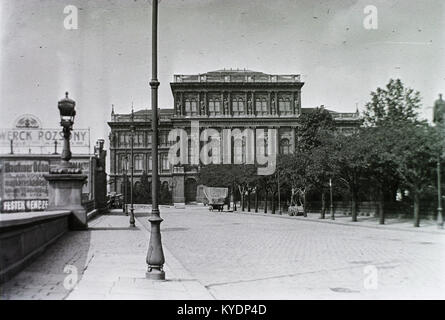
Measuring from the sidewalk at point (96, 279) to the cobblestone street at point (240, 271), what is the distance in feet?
0.05

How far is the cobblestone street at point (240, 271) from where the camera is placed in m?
8.66

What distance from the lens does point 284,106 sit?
11119 centimetres

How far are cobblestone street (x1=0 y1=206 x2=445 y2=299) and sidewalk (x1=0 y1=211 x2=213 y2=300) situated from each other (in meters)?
0.02

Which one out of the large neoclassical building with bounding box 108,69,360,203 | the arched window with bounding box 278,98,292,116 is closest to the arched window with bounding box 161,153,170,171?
the large neoclassical building with bounding box 108,69,360,203

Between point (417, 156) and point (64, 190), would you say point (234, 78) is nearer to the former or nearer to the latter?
point (417, 156)

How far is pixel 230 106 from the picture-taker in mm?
110125

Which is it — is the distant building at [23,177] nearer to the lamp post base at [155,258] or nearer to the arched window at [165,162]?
the lamp post base at [155,258]

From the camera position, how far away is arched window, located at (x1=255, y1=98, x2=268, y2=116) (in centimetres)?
11056

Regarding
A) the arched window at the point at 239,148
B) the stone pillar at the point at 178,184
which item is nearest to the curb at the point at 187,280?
the stone pillar at the point at 178,184

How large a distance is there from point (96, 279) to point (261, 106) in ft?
336

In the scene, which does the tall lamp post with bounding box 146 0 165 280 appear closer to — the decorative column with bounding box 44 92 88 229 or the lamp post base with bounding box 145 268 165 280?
the lamp post base with bounding box 145 268 165 280

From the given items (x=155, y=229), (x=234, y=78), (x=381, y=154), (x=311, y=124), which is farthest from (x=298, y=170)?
(x=234, y=78)

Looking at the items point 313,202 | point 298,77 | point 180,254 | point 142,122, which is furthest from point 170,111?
point 180,254
